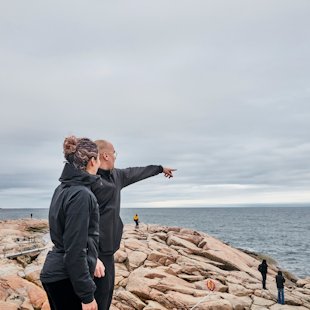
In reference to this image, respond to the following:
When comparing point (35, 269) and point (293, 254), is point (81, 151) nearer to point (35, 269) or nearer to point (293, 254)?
point (35, 269)

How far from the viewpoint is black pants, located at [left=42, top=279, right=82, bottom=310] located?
330 cm

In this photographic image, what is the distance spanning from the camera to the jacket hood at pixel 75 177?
133 inches

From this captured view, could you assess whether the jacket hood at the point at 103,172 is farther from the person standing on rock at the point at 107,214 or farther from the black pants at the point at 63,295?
the black pants at the point at 63,295

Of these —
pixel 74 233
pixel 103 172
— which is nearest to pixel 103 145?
pixel 103 172

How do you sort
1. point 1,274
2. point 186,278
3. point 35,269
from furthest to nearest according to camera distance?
point 186,278 → point 35,269 → point 1,274

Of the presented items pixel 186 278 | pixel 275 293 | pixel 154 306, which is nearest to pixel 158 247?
pixel 186 278

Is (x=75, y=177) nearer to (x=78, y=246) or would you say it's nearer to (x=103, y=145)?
(x=78, y=246)

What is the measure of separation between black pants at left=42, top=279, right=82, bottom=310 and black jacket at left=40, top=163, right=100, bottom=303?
62 mm

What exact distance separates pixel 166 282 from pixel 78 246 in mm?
11240

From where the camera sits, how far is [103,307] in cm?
397

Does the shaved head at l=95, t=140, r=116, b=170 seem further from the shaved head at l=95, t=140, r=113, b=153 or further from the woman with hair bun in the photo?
the woman with hair bun

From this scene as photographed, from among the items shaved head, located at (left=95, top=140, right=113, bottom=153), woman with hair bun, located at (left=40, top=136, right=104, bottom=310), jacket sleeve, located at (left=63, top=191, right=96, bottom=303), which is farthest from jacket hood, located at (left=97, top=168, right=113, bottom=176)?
jacket sleeve, located at (left=63, top=191, right=96, bottom=303)

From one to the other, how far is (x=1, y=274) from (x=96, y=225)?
30.4 ft

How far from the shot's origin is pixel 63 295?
10.9 ft
